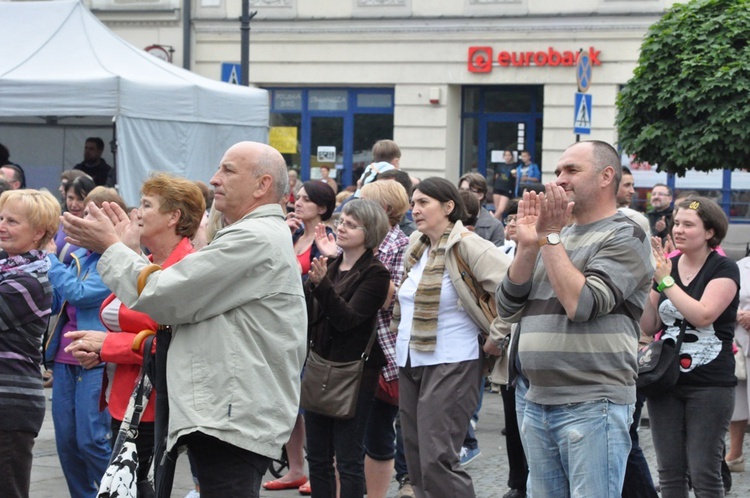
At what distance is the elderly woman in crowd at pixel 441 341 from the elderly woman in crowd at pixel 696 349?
3.22ft

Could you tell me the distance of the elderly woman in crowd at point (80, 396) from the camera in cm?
658

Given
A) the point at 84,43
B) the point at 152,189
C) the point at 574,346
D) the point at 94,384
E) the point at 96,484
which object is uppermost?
the point at 84,43

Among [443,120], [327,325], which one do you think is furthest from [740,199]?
[327,325]

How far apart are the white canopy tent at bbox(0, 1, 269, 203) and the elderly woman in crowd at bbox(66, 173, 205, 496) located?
7.79 metres

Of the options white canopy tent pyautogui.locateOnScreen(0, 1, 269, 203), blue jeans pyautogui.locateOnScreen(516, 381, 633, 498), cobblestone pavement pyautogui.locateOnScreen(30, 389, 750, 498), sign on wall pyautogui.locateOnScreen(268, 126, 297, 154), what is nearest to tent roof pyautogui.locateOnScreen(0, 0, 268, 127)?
white canopy tent pyautogui.locateOnScreen(0, 1, 269, 203)

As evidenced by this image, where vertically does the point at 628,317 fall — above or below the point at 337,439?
above

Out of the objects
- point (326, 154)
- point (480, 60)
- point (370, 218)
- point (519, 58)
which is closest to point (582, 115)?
point (519, 58)

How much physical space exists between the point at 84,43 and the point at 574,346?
36.2ft

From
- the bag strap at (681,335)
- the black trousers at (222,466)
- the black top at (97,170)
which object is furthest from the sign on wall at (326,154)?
the black trousers at (222,466)

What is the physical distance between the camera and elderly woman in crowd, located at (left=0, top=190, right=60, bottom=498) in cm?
575

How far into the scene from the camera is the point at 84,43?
14.5 m

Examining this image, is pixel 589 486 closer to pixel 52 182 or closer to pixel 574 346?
pixel 574 346

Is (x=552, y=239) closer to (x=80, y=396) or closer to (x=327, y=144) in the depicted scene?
(x=80, y=396)

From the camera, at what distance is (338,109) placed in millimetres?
25438
